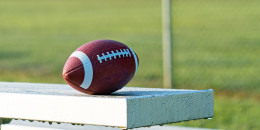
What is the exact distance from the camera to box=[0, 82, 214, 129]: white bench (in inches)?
93.2

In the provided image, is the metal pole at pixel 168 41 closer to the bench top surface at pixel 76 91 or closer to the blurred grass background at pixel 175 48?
the blurred grass background at pixel 175 48

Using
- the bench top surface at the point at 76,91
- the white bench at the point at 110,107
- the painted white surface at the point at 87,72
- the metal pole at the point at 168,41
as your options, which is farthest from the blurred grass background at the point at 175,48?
the painted white surface at the point at 87,72

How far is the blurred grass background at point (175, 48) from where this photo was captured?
7.09 m

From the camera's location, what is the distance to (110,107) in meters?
2.38

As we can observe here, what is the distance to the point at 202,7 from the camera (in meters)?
24.7

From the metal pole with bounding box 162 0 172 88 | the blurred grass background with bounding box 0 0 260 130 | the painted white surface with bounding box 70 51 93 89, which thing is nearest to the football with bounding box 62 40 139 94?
the painted white surface with bounding box 70 51 93 89

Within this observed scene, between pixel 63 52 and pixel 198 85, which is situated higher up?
pixel 63 52

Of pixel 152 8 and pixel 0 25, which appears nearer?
pixel 0 25

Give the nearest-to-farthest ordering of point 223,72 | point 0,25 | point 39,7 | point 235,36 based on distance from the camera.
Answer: point 223,72, point 235,36, point 0,25, point 39,7

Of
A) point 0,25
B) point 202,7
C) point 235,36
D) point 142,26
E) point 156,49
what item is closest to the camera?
point 156,49

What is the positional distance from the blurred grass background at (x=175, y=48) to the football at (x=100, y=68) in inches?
95.0

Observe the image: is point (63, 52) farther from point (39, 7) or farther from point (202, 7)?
point (39, 7)

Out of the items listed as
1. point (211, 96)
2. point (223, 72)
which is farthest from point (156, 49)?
point (211, 96)

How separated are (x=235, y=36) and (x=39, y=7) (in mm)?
18107
